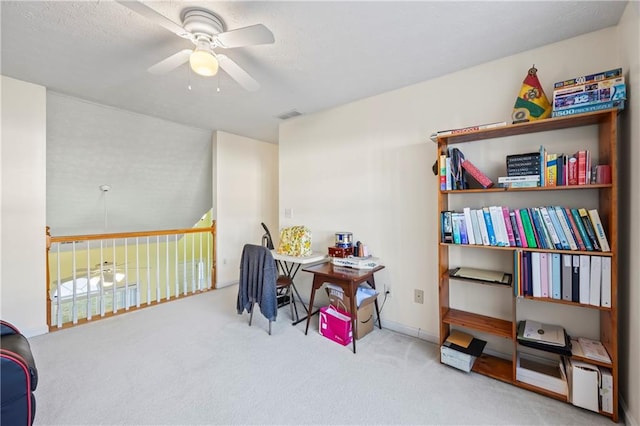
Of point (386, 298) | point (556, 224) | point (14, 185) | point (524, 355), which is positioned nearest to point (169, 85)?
point (14, 185)

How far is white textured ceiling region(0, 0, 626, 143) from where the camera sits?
62.7 inches

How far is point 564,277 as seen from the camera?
166cm

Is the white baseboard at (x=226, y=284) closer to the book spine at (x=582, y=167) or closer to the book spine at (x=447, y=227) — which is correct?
the book spine at (x=447, y=227)

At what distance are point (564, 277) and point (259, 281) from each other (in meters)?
2.30

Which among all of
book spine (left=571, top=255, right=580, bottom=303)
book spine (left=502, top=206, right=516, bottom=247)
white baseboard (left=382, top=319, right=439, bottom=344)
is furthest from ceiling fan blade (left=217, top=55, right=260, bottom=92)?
white baseboard (left=382, top=319, right=439, bottom=344)

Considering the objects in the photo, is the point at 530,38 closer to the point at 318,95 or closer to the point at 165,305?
the point at 318,95

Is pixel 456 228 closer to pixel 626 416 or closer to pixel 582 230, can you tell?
pixel 582 230

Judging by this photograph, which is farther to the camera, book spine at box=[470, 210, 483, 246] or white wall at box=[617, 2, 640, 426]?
book spine at box=[470, 210, 483, 246]

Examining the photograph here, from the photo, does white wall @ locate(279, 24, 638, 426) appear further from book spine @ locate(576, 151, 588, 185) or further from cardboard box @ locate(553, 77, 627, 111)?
book spine @ locate(576, 151, 588, 185)

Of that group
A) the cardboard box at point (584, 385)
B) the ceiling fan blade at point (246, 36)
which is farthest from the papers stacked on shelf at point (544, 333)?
the ceiling fan blade at point (246, 36)

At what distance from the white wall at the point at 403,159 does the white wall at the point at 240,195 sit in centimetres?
142

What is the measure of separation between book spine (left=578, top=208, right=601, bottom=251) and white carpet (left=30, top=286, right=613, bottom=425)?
0.98 meters

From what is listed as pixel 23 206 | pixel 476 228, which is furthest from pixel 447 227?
pixel 23 206

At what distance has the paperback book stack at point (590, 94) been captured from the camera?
1.53 metres
